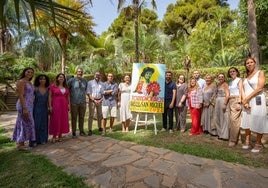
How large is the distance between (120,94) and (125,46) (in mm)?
13737

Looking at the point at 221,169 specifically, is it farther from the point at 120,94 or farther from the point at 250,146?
the point at 120,94

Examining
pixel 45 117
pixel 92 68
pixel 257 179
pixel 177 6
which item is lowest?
pixel 257 179

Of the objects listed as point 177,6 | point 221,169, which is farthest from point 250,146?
point 177,6

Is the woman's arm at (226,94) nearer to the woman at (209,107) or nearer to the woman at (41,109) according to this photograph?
the woman at (209,107)

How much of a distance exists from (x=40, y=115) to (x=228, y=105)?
4085mm

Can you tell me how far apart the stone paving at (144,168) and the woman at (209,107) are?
5.40ft

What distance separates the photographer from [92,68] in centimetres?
1855

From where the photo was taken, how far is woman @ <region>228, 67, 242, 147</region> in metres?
4.95

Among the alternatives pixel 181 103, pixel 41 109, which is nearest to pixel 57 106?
pixel 41 109

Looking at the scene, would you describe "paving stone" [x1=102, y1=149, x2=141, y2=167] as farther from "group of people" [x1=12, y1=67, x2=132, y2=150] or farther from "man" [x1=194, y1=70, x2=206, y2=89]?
"man" [x1=194, y1=70, x2=206, y2=89]

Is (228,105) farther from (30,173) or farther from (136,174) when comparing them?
(30,173)

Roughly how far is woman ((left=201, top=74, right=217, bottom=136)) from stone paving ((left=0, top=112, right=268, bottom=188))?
1.65 metres

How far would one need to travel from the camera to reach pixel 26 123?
4973mm

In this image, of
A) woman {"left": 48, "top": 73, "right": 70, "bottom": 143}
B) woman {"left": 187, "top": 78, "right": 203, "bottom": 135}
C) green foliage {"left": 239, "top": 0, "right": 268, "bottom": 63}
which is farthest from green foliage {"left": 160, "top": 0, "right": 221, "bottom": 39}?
woman {"left": 48, "top": 73, "right": 70, "bottom": 143}
